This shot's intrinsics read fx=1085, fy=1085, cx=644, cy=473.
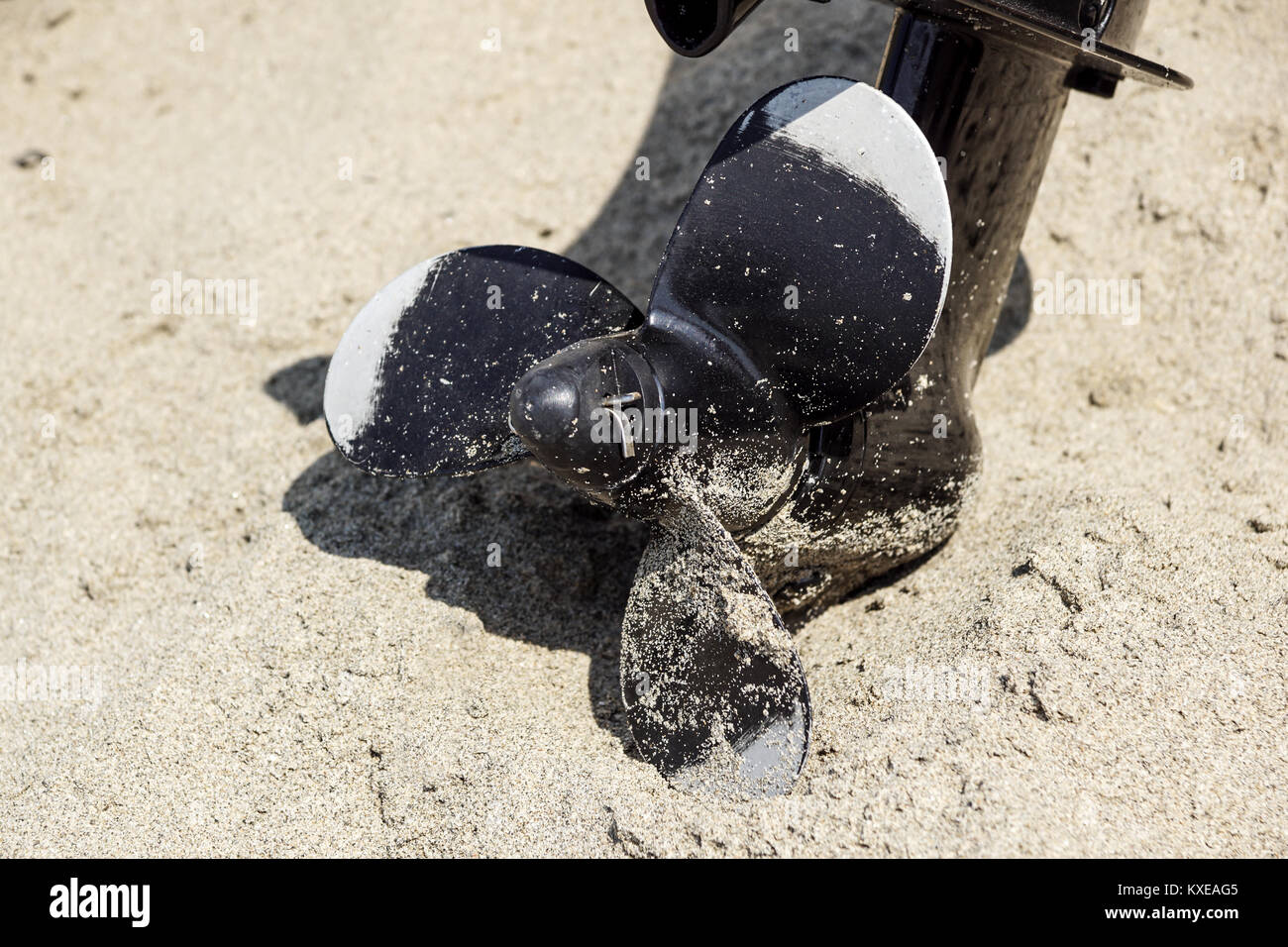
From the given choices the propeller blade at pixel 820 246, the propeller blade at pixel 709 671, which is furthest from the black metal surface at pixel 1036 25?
the propeller blade at pixel 709 671

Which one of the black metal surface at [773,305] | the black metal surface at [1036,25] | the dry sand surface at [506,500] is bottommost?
the dry sand surface at [506,500]

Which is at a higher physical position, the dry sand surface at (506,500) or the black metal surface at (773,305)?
the black metal surface at (773,305)

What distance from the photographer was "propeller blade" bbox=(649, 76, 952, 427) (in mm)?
1882

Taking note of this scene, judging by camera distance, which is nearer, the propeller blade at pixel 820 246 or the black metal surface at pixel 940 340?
the propeller blade at pixel 820 246

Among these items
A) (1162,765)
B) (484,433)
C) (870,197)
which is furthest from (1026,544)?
(484,433)

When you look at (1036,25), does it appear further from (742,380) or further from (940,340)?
(742,380)

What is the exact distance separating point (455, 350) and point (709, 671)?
2.74ft

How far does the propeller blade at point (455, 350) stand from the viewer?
2166 mm

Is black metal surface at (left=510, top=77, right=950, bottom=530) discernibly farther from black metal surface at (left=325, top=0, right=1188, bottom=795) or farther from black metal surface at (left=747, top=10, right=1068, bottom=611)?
black metal surface at (left=747, top=10, right=1068, bottom=611)

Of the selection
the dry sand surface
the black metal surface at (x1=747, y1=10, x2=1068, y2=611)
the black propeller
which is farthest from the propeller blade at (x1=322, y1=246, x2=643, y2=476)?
the black metal surface at (x1=747, y1=10, x2=1068, y2=611)

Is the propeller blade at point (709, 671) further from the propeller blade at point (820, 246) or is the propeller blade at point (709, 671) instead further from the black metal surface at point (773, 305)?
the propeller blade at point (820, 246)

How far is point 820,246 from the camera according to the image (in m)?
1.92

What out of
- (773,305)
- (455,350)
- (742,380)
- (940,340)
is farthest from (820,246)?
(455,350)

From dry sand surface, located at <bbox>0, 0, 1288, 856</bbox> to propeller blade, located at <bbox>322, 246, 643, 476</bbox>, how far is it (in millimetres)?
316
